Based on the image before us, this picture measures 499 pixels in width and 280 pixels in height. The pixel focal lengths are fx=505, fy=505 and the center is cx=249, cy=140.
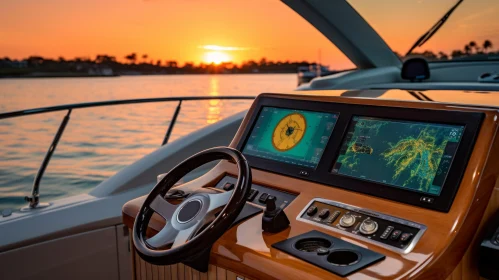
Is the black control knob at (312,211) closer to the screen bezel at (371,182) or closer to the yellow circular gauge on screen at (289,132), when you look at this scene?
the screen bezel at (371,182)

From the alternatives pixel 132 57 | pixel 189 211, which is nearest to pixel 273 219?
pixel 189 211

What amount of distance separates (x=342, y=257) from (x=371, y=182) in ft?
0.84

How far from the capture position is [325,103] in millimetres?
1487

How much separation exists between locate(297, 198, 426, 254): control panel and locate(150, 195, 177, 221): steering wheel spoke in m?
0.33

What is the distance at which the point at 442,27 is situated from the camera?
3260 millimetres

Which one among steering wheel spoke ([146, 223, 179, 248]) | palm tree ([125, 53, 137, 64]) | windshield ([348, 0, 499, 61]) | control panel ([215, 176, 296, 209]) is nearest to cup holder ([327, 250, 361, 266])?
control panel ([215, 176, 296, 209])

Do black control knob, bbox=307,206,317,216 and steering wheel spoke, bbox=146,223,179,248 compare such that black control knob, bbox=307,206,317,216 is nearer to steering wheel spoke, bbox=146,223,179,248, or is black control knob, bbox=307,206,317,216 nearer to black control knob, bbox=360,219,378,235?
black control knob, bbox=360,219,378,235

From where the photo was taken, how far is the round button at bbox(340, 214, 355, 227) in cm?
119

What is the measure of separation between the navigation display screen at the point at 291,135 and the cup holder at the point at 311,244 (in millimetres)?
293

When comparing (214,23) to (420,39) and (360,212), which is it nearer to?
(420,39)

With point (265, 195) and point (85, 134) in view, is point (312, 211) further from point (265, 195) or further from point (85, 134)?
point (85, 134)

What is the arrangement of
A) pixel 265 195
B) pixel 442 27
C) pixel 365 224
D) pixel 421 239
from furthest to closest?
pixel 442 27 < pixel 265 195 < pixel 365 224 < pixel 421 239

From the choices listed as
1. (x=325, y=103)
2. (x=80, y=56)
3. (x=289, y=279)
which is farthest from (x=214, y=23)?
(x=289, y=279)

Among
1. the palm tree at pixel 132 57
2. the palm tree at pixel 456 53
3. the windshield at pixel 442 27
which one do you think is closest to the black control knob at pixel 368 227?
the windshield at pixel 442 27
